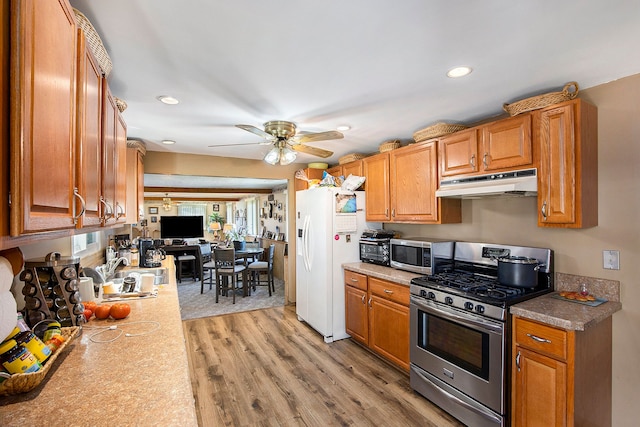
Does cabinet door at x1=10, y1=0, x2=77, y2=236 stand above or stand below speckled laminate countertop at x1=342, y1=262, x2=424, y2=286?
above

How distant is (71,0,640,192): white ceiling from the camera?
1.30 m

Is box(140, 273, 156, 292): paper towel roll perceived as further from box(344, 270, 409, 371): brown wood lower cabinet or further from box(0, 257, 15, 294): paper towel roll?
box(344, 270, 409, 371): brown wood lower cabinet

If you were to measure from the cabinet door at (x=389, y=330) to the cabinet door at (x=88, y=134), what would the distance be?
243 cm

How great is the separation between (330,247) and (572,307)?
2198 mm

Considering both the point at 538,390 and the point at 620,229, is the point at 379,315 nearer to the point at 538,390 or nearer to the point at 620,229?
the point at 538,390

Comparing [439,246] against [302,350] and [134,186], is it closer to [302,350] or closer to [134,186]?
[302,350]

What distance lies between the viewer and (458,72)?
1844 millimetres

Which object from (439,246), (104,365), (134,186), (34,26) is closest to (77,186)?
(34,26)

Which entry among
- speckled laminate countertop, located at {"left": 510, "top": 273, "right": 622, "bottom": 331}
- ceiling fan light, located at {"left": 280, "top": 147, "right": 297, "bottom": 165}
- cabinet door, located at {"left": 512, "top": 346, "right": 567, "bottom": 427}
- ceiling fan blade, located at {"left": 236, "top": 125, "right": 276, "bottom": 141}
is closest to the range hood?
speckled laminate countertop, located at {"left": 510, "top": 273, "right": 622, "bottom": 331}

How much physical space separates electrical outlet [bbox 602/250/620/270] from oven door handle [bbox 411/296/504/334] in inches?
32.1

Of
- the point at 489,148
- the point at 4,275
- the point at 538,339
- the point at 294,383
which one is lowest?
the point at 294,383

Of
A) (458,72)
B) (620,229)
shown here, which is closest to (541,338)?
(620,229)

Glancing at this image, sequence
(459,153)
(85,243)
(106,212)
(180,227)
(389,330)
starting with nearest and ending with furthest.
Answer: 1. (106,212)
2. (459,153)
3. (85,243)
4. (389,330)
5. (180,227)

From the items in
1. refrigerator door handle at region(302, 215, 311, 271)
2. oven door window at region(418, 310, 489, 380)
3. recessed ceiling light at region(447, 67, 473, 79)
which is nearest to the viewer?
recessed ceiling light at region(447, 67, 473, 79)
